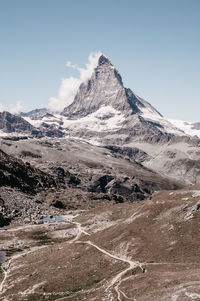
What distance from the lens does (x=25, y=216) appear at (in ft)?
570

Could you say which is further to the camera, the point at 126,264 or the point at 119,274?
the point at 126,264

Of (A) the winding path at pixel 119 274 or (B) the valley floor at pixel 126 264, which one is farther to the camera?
(A) the winding path at pixel 119 274

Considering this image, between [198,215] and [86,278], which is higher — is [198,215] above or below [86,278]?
above

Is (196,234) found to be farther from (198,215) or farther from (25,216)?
(25,216)

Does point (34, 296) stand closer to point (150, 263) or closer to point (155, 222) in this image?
point (150, 263)

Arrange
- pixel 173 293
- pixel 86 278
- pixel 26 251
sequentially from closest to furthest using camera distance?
1. pixel 173 293
2. pixel 86 278
3. pixel 26 251

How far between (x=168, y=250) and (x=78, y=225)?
78649 millimetres

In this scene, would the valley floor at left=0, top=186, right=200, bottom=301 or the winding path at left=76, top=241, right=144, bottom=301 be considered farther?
the winding path at left=76, top=241, right=144, bottom=301

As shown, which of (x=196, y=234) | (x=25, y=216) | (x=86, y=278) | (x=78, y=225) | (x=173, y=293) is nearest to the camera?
(x=173, y=293)

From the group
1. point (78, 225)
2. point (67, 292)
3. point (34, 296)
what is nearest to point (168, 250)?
point (67, 292)

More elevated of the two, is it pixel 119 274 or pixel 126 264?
pixel 126 264

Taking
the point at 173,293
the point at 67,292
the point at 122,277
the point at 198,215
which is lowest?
the point at 67,292

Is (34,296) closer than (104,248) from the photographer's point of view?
Yes

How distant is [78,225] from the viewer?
147 m
